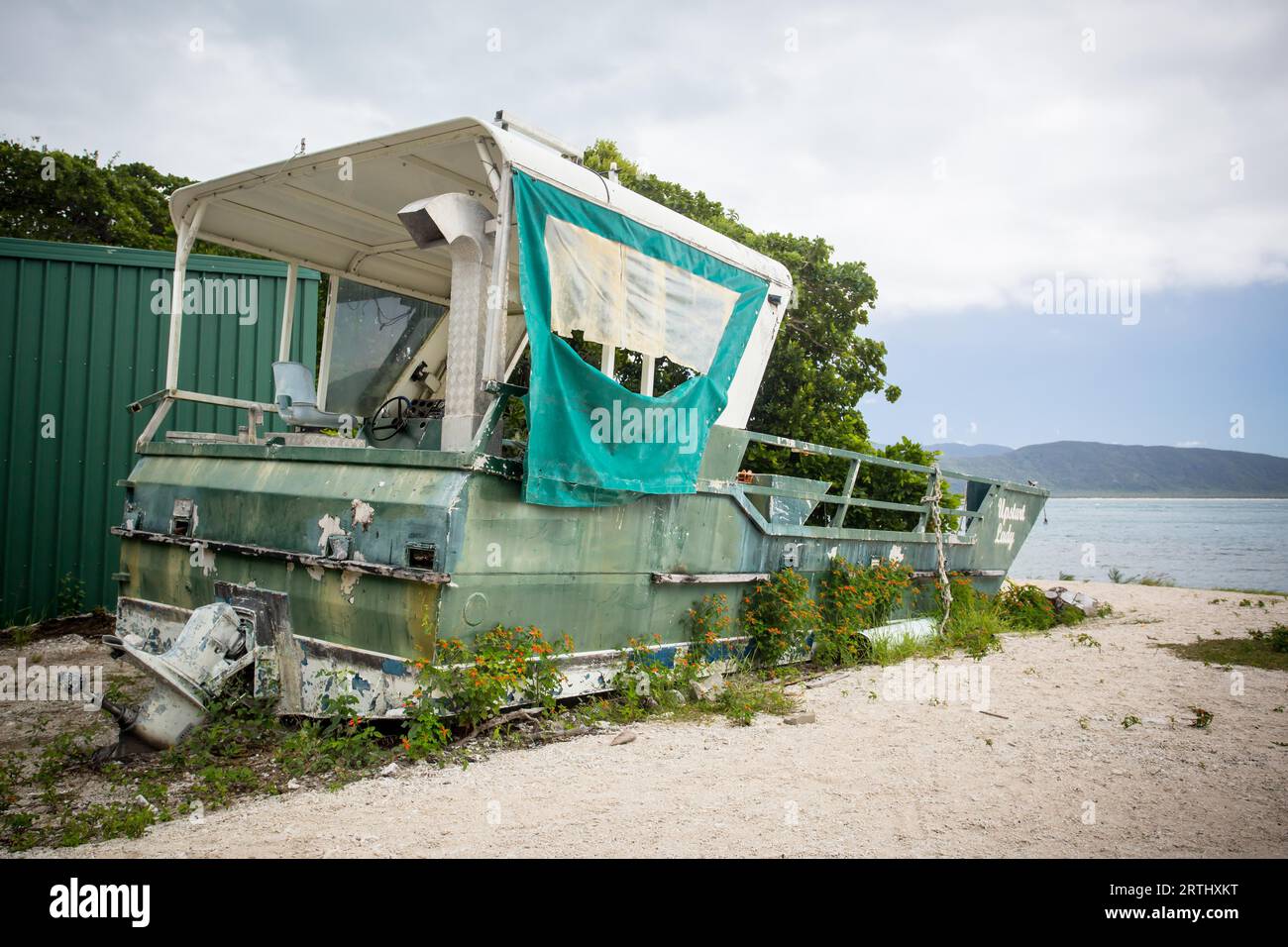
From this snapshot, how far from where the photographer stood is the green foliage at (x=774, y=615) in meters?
6.61

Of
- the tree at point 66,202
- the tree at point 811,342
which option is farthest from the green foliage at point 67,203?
the tree at point 811,342

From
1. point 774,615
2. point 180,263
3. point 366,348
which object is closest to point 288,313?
point 366,348

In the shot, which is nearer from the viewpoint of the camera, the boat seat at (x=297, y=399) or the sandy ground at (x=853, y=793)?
the sandy ground at (x=853, y=793)

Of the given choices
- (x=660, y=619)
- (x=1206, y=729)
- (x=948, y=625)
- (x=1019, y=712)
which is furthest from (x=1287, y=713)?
(x=660, y=619)

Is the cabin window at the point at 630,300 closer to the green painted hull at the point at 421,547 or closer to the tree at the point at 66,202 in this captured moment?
the green painted hull at the point at 421,547

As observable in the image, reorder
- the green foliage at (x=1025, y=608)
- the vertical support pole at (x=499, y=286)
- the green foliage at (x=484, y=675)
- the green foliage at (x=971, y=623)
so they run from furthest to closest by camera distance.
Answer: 1. the green foliage at (x=1025, y=608)
2. the green foliage at (x=971, y=623)
3. the vertical support pole at (x=499, y=286)
4. the green foliage at (x=484, y=675)

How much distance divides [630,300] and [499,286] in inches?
41.9

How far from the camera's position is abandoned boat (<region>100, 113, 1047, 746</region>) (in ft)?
15.3

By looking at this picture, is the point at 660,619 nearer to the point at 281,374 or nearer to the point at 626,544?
the point at 626,544

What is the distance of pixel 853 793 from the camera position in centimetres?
415

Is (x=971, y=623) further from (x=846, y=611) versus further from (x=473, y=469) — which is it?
(x=473, y=469)

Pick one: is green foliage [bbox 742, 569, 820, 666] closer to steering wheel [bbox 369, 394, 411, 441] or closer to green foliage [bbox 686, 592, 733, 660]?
green foliage [bbox 686, 592, 733, 660]

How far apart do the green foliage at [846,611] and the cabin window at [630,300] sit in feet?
7.79

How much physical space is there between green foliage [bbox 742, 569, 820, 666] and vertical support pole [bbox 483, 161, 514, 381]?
2852 millimetres
